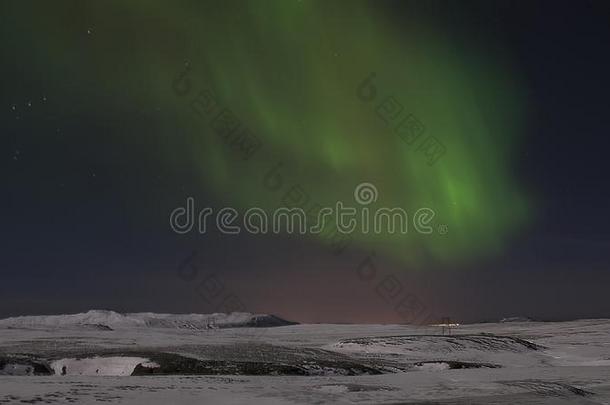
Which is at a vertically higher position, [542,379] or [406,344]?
[406,344]

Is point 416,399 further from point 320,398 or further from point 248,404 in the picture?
point 248,404

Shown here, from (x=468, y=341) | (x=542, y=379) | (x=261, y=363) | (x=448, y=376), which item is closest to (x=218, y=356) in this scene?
(x=261, y=363)

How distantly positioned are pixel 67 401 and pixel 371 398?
9.09 m

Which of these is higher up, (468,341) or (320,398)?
(468,341)

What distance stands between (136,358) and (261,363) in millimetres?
7334

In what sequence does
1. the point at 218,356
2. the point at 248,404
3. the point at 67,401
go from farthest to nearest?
the point at 218,356
the point at 248,404
the point at 67,401

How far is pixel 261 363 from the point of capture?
39.7m

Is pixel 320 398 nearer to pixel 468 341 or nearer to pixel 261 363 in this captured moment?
pixel 261 363

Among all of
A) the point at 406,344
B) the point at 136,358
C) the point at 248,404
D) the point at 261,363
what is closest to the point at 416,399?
the point at 248,404

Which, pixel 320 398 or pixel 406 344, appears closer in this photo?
pixel 320 398

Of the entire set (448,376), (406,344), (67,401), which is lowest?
(67,401)

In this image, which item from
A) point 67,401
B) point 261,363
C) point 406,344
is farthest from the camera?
point 406,344

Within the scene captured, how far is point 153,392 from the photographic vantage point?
71.6ft

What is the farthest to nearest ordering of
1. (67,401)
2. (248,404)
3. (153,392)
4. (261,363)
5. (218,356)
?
(218,356)
(261,363)
(153,392)
(248,404)
(67,401)
